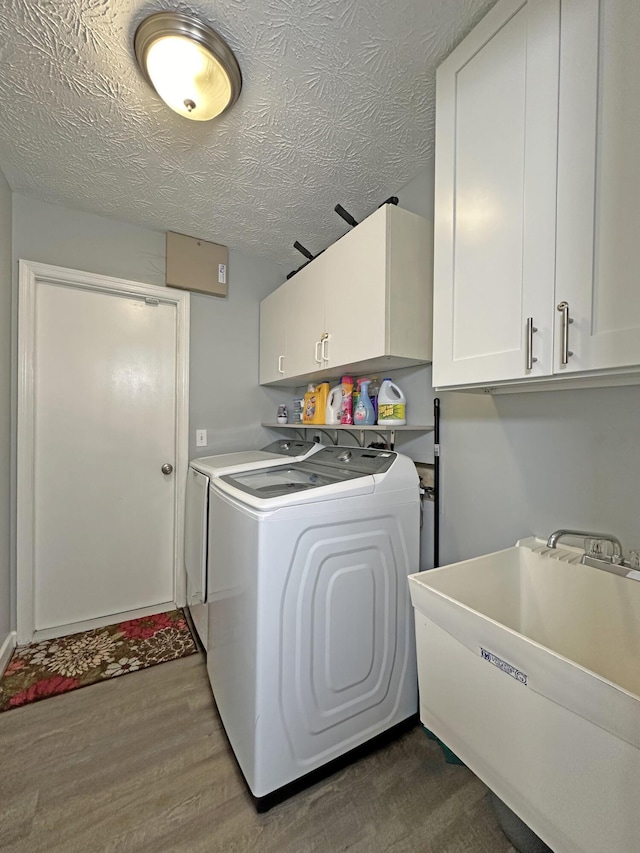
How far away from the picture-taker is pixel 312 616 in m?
1.23

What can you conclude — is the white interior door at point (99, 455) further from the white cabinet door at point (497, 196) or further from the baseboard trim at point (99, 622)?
the white cabinet door at point (497, 196)

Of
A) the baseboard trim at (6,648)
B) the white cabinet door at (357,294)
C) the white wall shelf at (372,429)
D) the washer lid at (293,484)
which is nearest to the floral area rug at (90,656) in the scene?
the baseboard trim at (6,648)

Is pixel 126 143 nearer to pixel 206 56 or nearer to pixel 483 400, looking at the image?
pixel 206 56

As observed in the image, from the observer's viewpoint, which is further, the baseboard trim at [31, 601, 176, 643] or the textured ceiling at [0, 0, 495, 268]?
the baseboard trim at [31, 601, 176, 643]

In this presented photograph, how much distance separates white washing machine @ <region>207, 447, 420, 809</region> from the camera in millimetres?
1154

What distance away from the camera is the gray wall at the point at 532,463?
1.05 metres

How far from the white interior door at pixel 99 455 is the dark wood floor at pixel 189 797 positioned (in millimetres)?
752

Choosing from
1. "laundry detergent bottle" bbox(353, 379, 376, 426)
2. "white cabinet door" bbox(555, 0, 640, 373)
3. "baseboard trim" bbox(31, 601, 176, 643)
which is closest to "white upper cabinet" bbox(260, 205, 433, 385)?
"laundry detergent bottle" bbox(353, 379, 376, 426)

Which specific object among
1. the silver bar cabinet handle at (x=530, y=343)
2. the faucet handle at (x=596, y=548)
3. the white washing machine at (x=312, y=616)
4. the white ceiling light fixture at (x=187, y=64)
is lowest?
the white washing machine at (x=312, y=616)

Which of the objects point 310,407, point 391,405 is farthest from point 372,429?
point 310,407

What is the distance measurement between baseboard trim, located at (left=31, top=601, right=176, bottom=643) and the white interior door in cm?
1

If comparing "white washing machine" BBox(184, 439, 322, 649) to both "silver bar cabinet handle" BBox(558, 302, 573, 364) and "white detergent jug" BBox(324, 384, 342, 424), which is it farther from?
Answer: "silver bar cabinet handle" BBox(558, 302, 573, 364)

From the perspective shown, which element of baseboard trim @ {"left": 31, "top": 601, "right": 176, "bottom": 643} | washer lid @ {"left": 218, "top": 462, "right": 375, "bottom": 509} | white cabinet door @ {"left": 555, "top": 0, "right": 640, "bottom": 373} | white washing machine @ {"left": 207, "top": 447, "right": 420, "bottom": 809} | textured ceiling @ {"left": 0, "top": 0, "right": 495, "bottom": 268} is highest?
→ textured ceiling @ {"left": 0, "top": 0, "right": 495, "bottom": 268}

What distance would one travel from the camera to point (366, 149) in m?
1.61
